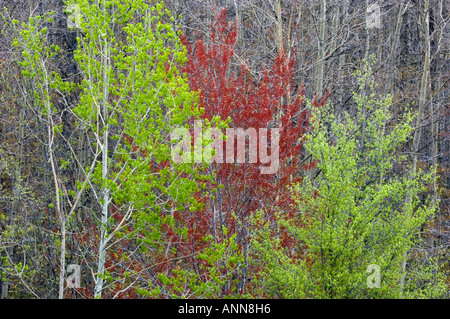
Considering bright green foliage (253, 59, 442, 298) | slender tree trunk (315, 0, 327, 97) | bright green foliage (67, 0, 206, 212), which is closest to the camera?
bright green foliage (253, 59, 442, 298)

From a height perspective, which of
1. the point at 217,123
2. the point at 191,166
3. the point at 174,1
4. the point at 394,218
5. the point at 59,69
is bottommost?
the point at 394,218

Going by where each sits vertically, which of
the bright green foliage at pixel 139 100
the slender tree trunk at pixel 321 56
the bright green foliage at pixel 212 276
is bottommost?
the bright green foliage at pixel 212 276

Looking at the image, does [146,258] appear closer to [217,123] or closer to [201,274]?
[201,274]

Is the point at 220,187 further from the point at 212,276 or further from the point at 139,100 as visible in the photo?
the point at 139,100

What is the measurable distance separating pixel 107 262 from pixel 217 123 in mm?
4020

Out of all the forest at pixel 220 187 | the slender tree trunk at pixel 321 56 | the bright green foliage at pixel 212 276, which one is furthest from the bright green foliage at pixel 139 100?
the slender tree trunk at pixel 321 56

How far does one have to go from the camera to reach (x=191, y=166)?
32.1 ft

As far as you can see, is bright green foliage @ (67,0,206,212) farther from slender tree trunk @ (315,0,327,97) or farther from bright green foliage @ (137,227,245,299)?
slender tree trunk @ (315,0,327,97)

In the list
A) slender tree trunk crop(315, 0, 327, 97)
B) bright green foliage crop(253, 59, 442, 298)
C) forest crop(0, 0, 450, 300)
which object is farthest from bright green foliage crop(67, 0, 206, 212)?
slender tree trunk crop(315, 0, 327, 97)

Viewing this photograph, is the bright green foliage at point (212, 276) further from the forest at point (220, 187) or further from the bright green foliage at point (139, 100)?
the bright green foliage at point (139, 100)

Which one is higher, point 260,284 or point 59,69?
point 59,69

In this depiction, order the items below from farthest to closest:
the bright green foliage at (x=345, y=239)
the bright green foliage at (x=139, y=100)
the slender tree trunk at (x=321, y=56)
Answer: the slender tree trunk at (x=321, y=56), the bright green foliage at (x=139, y=100), the bright green foliage at (x=345, y=239)

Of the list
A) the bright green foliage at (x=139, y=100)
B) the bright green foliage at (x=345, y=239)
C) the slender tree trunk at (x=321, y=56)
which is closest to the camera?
the bright green foliage at (x=345, y=239)
